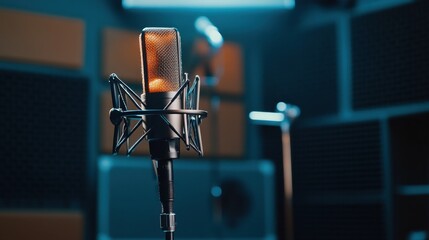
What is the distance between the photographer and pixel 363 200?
3.68 meters

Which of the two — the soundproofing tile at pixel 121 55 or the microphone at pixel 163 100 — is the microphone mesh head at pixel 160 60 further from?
the soundproofing tile at pixel 121 55

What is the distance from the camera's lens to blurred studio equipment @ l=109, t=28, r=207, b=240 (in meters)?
1.17

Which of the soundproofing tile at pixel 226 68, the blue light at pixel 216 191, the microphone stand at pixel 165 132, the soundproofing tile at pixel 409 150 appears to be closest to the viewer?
the microphone stand at pixel 165 132

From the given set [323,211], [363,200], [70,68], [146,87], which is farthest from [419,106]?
[146,87]

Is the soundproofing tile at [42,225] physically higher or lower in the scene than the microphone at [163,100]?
lower

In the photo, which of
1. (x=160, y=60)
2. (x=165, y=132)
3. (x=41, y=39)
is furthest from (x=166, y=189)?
(x=41, y=39)

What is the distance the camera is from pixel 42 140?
11.3ft

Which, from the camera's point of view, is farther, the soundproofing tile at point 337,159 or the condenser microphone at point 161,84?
the soundproofing tile at point 337,159

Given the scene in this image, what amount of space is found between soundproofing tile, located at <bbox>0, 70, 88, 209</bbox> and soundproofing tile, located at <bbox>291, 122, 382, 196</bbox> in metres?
1.20

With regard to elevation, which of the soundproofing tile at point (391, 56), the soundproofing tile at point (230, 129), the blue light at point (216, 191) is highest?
the soundproofing tile at point (391, 56)

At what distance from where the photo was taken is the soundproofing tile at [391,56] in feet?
11.3

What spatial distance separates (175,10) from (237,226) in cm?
123

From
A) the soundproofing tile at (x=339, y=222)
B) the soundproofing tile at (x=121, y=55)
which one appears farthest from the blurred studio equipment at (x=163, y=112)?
the soundproofing tile at (x=339, y=222)

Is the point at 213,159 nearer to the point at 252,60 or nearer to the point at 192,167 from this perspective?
the point at 192,167
